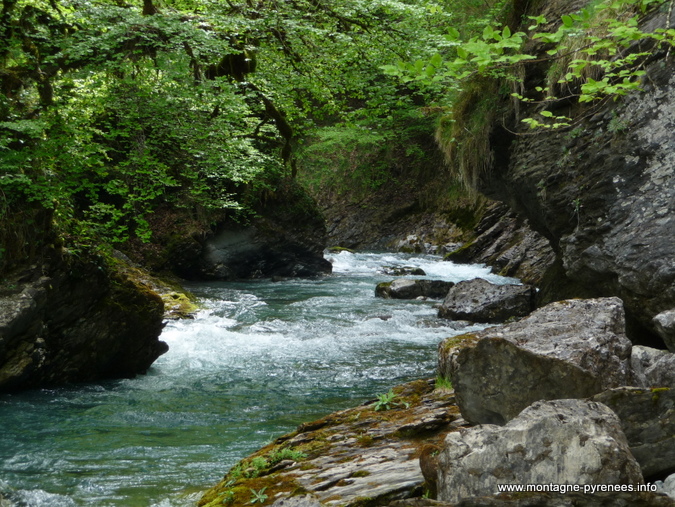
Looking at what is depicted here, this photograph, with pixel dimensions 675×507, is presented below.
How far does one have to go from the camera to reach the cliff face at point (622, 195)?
653cm

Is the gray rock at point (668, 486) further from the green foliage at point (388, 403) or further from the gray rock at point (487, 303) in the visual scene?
the gray rock at point (487, 303)

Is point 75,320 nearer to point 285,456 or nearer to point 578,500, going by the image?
point 285,456

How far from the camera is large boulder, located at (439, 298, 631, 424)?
141 inches

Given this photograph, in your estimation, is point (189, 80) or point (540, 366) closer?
point (540, 366)

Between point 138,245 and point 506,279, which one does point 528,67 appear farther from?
point 138,245

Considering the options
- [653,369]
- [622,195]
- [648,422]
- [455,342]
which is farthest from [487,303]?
[648,422]

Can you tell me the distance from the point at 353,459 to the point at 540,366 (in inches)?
55.4

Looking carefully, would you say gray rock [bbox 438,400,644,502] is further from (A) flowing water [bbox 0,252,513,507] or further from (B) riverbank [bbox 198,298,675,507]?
(A) flowing water [bbox 0,252,513,507]

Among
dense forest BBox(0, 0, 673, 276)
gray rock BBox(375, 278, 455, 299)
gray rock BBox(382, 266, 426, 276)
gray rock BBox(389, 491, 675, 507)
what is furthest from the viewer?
gray rock BBox(382, 266, 426, 276)

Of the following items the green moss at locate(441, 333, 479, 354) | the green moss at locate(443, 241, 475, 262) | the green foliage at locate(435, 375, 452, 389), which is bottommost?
the green moss at locate(443, 241, 475, 262)

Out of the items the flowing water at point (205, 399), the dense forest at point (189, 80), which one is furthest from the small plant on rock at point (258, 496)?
the dense forest at point (189, 80)

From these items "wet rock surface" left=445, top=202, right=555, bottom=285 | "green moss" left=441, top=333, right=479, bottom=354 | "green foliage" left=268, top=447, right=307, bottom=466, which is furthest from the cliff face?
"wet rock surface" left=445, top=202, right=555, bottom=285

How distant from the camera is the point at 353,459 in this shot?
12.9ft

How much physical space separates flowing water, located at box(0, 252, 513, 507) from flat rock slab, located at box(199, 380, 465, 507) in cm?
74
